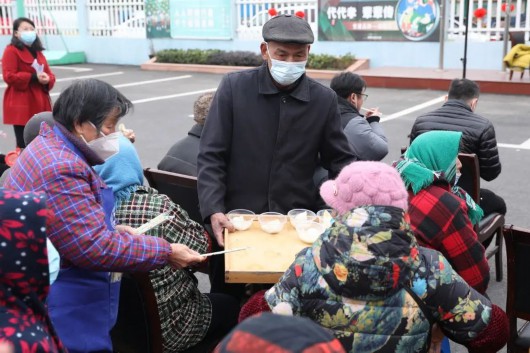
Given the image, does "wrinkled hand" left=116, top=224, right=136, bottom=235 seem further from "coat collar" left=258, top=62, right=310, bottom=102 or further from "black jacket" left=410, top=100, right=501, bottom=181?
"black jacket" left=410, top=100, right=501, bottom=181

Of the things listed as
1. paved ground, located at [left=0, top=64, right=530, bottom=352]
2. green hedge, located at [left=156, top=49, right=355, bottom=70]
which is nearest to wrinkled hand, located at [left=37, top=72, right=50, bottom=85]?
paved ground, located at [left=0, top=64, right=530, bottom=352]

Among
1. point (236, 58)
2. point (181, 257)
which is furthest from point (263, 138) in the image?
point (236, 58)

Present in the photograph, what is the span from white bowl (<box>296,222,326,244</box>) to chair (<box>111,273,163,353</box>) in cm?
73

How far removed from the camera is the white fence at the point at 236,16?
51.9 feet

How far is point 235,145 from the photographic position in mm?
3545

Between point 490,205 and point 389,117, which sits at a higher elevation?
point 490,205

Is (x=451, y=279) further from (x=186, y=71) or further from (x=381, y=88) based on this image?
(x=186, y=71)

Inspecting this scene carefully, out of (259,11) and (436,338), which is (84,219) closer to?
(436,338)

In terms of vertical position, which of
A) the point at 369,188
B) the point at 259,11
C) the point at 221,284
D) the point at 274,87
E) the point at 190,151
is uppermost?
the point at 259,11

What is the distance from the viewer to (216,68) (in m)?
18.1

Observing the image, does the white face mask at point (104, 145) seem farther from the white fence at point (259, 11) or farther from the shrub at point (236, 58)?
the white fence at point (259, 11)

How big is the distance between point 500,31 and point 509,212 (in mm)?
10448

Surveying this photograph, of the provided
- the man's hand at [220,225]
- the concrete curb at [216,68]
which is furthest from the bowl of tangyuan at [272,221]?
the concrete curb at [216,68]

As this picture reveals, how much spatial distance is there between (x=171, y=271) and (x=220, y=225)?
38 cm
